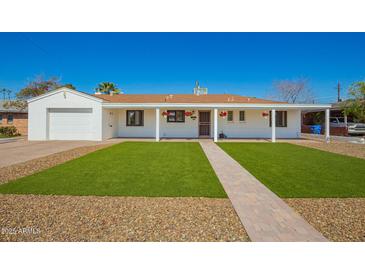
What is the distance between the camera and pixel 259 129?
1792 centimetres

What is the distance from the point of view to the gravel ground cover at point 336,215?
9.93 feet

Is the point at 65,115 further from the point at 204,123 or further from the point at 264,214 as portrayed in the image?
the point at 264,214

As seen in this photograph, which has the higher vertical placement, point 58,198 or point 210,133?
point 210,133

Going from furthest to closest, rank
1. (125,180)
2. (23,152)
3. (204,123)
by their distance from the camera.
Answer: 1. (204,123)
2. (23,152)
3. (125,180)

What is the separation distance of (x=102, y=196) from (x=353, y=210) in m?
4.88

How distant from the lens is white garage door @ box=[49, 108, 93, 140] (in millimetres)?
15852

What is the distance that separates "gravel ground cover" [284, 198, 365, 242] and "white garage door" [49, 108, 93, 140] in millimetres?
15156

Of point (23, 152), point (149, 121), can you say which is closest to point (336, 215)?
point (23, 152)

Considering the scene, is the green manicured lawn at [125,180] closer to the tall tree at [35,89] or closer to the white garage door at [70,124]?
the white garage door at [70,124]

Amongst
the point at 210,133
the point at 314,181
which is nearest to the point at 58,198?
the point at 314,181

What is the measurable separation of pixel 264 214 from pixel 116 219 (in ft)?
8.31

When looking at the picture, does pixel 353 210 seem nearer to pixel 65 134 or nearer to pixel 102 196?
pixel 102 196

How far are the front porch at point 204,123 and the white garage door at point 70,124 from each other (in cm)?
221

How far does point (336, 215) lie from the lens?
11.7 feet
